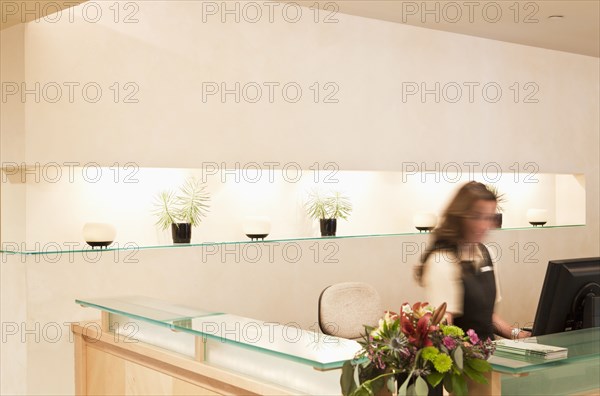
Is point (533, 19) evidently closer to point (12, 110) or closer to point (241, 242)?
point (241, 242)

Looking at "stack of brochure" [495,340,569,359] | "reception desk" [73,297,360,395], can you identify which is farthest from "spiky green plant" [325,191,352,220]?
"stack of brochure" [495,340,569,359]

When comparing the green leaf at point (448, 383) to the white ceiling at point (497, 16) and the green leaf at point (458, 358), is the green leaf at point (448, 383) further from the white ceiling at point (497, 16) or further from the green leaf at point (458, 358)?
the white ceiling at point (497, 16)

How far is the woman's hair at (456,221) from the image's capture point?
3197 mm

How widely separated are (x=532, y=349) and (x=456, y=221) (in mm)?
1119

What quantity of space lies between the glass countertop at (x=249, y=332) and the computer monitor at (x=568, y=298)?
779mm

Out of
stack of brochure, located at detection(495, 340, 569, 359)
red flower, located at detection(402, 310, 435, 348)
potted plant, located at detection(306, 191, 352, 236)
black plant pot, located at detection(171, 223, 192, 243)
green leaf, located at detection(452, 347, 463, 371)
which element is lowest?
stack of brochure, located at detection(495, 340, 569, 359)

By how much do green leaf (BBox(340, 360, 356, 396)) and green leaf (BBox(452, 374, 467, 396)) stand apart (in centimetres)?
25

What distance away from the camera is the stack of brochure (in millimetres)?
2113

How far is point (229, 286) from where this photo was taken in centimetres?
430

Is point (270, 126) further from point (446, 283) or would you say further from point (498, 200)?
point (498, 200)

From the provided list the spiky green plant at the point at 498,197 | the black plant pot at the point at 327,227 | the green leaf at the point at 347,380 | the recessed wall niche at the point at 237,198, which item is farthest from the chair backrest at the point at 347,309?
the green leaf at the point at 347,380

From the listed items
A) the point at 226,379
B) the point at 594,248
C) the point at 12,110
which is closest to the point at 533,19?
the point at 594,248

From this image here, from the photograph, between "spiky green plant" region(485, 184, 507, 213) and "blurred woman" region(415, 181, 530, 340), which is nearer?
"blurred woman" region(415, 181, 530, 340)

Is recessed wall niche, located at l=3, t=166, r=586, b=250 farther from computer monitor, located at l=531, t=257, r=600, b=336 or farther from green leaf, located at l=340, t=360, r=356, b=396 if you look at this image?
green leaf, located at l=340, t=360, r=356, b=396
